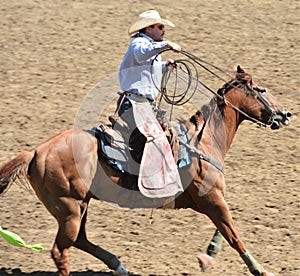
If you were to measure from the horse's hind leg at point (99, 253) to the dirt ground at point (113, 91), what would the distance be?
10.5 inches

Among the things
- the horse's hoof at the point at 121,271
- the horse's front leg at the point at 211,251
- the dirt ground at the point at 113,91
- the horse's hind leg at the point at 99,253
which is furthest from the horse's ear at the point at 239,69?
the horse's hoof at the point at 121,271

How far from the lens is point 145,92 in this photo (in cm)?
726

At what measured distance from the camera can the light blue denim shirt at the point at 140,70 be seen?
6992 mm

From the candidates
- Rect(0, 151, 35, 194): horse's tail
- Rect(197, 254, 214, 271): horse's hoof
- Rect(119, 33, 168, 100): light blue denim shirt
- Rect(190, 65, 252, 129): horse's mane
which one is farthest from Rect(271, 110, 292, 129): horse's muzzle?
Rect(0, 151, 35, 194): horse's tail

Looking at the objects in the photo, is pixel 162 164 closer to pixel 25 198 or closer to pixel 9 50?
pixel 25 198

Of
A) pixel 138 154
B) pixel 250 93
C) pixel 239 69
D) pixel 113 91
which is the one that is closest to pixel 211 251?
pixel 138 154

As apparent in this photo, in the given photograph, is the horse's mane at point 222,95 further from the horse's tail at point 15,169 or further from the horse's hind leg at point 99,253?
the horse's tail at point 15,169

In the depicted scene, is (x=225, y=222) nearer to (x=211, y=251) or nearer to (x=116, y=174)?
(x=211, y=251)

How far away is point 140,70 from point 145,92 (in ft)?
0.73

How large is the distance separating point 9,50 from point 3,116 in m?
2.07

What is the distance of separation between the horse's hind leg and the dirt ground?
0.88 feet

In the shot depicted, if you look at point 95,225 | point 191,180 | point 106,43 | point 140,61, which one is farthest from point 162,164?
point 106,43

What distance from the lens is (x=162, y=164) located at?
286 inches

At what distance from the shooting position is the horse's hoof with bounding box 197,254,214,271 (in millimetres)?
7629
